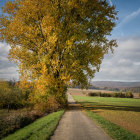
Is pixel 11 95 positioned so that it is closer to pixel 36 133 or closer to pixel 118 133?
pixel 36 133

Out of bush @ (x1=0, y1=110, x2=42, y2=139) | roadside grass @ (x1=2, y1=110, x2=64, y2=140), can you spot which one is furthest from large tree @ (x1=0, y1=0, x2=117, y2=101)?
roadside grass @ (x1=2, y1=110, x2=64, y2=140)

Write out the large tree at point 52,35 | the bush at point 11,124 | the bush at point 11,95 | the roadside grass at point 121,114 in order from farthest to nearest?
the bush at point 11,95, the large tree at point 52,35, the roadside grass at point 121,114, the bush at point 11,124

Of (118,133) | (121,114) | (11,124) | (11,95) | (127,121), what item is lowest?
(121,114)

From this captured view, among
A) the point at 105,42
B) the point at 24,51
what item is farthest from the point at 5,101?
the point at 105,42

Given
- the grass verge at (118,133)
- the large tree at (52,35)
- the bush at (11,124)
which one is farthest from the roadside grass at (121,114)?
the bush at (11,124)

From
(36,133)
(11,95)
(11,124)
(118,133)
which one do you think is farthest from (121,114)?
(11,95)

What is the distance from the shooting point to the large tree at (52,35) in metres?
15.5

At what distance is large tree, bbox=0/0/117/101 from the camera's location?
1554 centimetres

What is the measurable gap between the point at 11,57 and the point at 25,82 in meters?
3.73

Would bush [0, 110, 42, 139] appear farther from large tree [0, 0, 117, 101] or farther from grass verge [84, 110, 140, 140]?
grass verge [84, 110, 140, 140]

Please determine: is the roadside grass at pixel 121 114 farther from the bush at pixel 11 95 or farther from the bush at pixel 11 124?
the bush at pixel 11 95

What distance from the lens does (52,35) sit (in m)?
16.1

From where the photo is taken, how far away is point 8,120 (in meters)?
11.3

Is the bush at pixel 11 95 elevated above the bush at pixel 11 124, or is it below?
above
